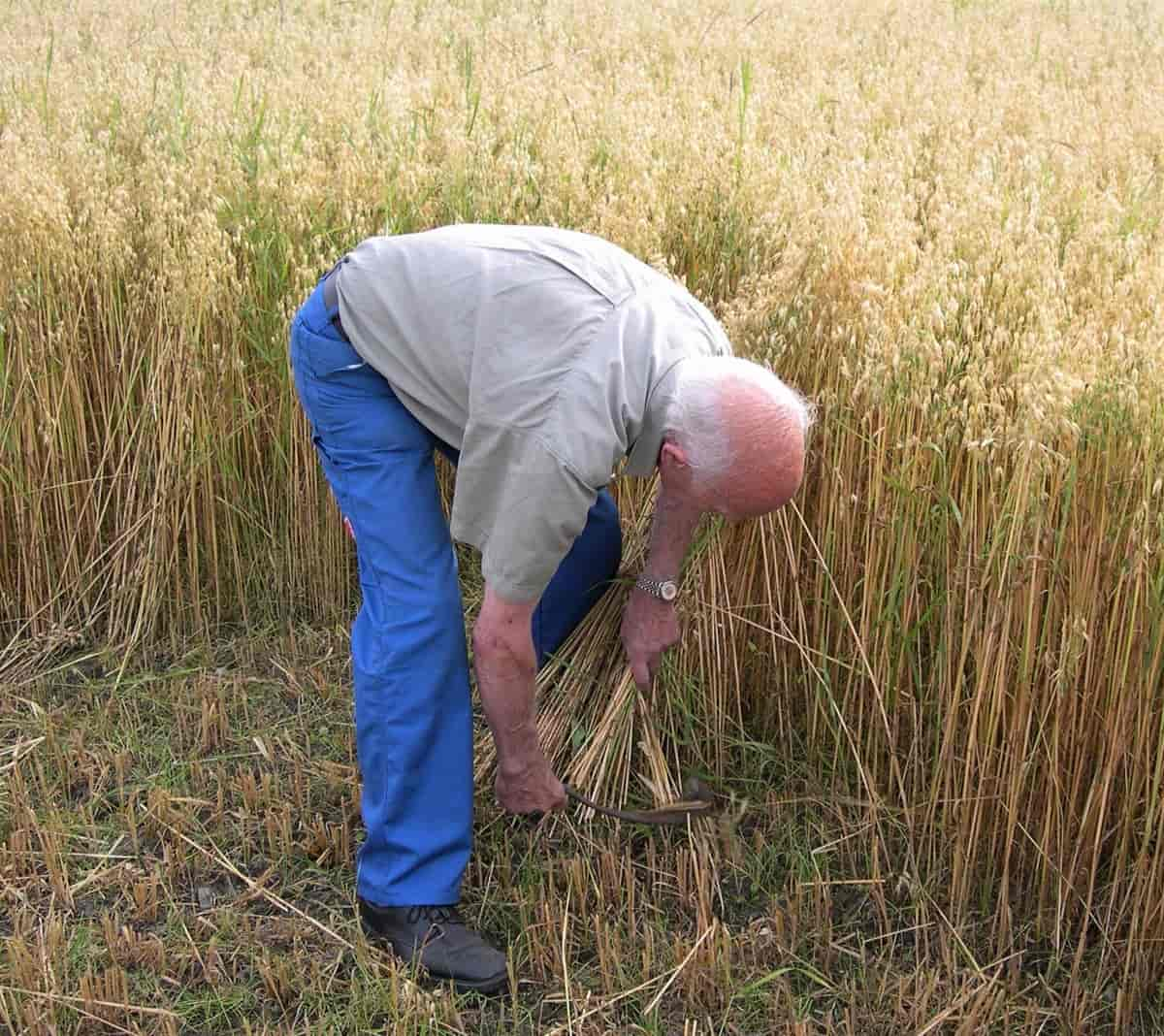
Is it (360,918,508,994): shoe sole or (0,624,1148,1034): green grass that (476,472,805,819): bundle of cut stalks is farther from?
(360,918,508,994): shoe sole

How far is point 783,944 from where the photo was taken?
2.54 meters

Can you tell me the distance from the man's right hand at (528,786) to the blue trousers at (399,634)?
3.7 inches

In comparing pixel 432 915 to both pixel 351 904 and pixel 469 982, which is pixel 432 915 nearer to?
pixel 469 982

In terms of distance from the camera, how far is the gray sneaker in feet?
7.95

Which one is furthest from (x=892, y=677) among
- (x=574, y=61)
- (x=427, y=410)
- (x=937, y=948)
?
(x=574, y=61)

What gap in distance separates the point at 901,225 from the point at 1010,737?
1.10 metres

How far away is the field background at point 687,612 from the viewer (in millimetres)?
2340

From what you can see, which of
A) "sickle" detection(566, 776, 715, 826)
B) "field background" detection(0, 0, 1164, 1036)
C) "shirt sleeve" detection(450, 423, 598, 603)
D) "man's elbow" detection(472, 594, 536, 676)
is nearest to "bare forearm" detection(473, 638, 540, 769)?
"man's elbow" detection(472, 594, 536, 676)

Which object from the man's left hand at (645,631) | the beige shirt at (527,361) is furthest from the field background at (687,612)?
the beige shirt at (527,361)

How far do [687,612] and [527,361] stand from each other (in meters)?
0.87

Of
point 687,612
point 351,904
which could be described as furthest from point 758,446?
point 351,904

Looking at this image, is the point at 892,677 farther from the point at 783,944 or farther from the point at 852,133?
the point at 852,133

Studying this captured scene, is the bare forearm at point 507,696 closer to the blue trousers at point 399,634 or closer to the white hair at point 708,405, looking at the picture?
the blue trousers at point 399,634

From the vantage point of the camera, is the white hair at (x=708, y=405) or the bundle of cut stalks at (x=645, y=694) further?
the bundle of cut stalks at (x=645, y=694)
